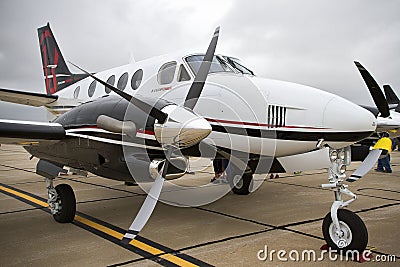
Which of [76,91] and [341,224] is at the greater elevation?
[76,91]

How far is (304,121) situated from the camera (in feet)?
17.0

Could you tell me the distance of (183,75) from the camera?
6.68m

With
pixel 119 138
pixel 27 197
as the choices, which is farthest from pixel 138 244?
pixel 27 197

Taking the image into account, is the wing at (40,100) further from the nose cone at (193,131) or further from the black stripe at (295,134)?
the nose cone at (193,131)

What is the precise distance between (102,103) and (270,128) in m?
2.55

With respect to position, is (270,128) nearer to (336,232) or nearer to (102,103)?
(336,232)

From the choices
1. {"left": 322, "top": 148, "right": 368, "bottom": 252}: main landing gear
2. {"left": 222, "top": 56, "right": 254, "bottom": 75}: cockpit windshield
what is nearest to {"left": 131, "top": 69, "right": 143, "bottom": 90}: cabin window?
{"left": 222, "top": 56, "right": 254, "bottom": 75}: cockpit windshield

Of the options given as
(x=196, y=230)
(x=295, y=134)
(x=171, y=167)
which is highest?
(x=295, y=134)

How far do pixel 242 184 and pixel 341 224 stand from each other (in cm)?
427

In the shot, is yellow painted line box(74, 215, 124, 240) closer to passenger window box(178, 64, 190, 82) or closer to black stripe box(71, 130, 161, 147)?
black stripe box(71, 130, 161, 147)

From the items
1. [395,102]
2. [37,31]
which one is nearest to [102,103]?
[395,102]

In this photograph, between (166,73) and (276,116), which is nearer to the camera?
(276,116)

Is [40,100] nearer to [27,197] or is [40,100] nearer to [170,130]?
[27,197]

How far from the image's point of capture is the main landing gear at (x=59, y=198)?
623cm
